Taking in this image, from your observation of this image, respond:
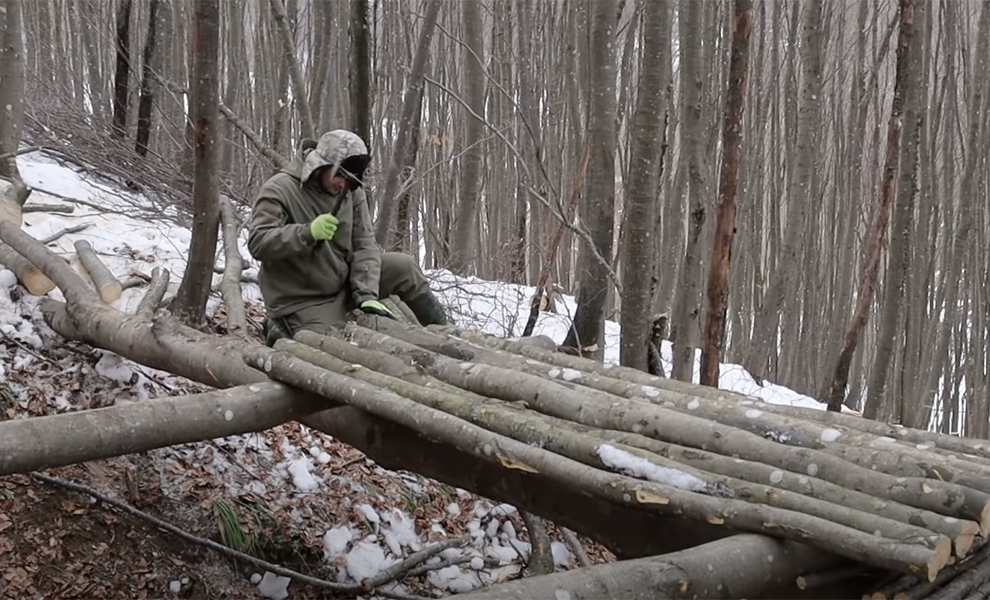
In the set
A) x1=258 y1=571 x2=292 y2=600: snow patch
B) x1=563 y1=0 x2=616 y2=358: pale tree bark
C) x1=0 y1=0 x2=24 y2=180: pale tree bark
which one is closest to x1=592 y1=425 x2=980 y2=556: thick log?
x1=258 y1=571 x2=292 y2=600: snow patch

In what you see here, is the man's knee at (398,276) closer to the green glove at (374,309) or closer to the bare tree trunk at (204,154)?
the green glove at (374,309)

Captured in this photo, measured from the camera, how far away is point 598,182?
19.6 ft

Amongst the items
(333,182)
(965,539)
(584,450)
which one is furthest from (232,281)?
(965,539)

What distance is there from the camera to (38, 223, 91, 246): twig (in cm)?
565

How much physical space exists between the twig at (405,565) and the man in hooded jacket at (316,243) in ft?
4.64

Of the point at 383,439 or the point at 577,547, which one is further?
the point at 577,547

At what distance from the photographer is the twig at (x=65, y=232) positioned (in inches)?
222

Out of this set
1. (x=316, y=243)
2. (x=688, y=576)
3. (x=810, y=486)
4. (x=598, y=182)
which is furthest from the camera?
(x=598, y=182)

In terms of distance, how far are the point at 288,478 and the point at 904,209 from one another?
524 centimetres

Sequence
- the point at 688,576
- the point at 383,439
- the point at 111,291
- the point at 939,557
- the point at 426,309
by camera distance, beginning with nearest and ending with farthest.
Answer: the point at 939,557 < the point at 688,576 < the point at 383,439 < the point at 426,309 < the point at 111,291

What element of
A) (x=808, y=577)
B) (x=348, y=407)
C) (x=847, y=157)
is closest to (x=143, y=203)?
(x=348, y=407)

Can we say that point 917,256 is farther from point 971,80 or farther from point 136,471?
point 136,471

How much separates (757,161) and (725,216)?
7839 mm

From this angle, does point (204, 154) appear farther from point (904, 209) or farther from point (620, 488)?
point (904, 209)
